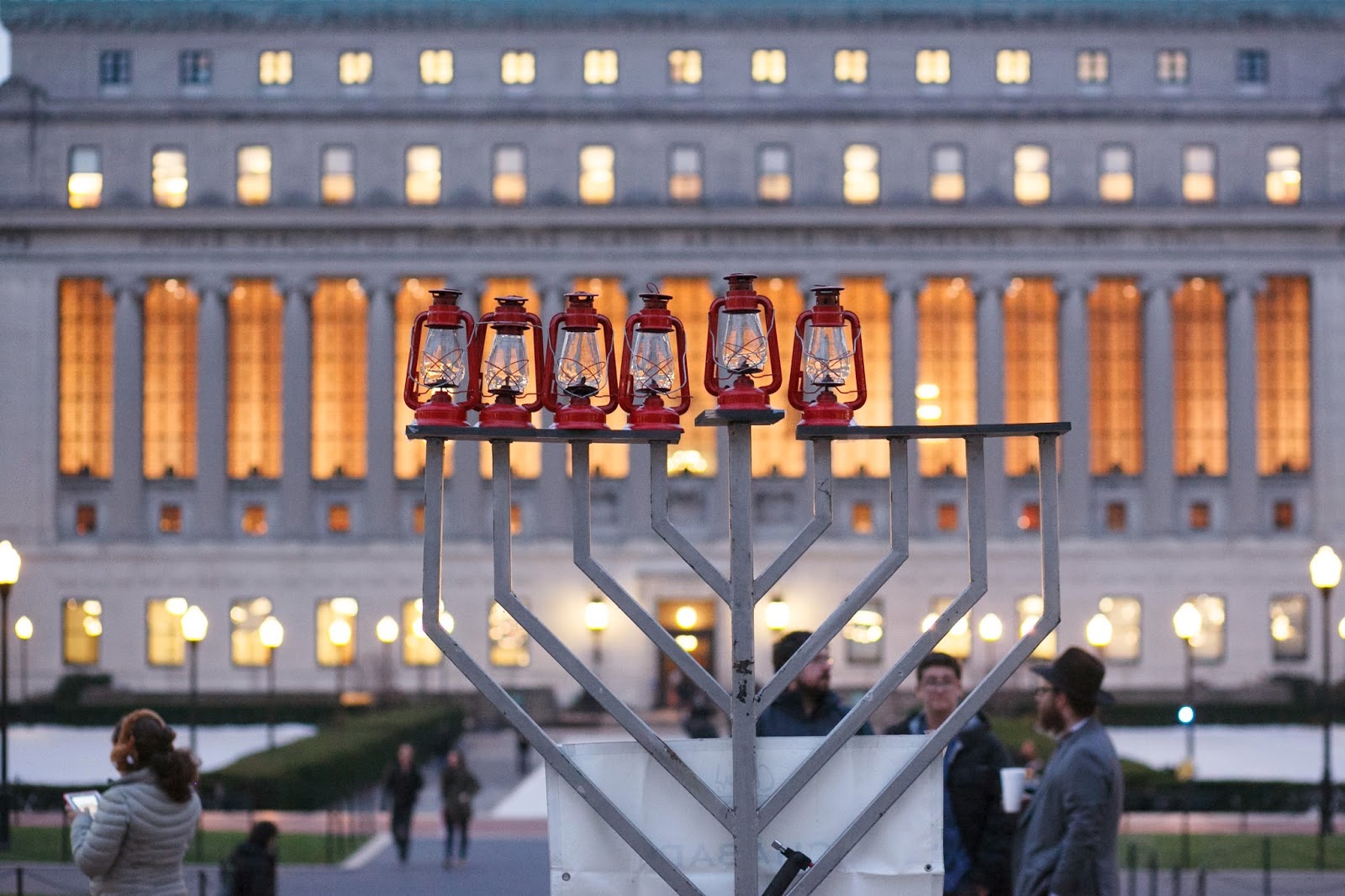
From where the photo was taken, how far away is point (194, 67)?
6762cm

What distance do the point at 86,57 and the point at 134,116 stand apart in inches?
124

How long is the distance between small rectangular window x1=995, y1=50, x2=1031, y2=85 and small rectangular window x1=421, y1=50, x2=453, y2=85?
19.5m

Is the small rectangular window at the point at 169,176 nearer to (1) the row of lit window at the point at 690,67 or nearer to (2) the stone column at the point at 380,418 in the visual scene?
(1) the row of lit window at the point at 690,67

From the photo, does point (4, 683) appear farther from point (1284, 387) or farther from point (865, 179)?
point (1284, 387)

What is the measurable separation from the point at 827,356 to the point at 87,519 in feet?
203

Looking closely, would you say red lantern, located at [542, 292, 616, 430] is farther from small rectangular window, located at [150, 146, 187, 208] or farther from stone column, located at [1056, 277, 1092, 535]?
small rectangular window, located at [150, 146, 187, 208]

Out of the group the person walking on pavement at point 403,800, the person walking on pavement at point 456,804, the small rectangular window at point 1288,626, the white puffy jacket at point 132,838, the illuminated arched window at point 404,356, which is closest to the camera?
the white puffy jacket at point 132,838

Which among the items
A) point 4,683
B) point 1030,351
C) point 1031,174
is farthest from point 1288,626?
point 4,683

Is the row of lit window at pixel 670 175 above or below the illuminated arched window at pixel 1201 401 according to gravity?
above

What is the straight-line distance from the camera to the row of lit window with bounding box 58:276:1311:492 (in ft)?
217

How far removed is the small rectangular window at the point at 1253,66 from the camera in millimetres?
67875

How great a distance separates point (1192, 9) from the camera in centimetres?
6806

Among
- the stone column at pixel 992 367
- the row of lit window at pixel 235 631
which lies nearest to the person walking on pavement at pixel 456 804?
the row of lit window at pixel 235 631

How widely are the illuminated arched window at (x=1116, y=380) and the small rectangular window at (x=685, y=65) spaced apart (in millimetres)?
16142
